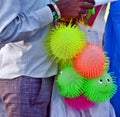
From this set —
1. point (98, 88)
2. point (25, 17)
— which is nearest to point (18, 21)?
point (25, 17)

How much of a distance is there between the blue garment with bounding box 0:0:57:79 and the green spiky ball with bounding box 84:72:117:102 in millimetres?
160

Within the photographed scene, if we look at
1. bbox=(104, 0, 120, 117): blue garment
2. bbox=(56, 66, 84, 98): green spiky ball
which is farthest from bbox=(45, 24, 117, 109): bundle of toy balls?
bbox=(104, 0, 120, 117): blue garment

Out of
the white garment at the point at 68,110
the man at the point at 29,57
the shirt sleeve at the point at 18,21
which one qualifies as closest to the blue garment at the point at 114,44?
the white garment at the point at 68,110

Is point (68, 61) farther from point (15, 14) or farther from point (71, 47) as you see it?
point (15, 14)

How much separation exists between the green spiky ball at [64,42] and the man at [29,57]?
34 mm

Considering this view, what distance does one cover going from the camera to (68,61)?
1323 mm

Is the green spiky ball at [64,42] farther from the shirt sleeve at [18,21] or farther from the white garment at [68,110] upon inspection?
the white garment at [68,110]

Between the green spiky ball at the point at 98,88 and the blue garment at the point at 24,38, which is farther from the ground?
the blue garment at the point at 24,38

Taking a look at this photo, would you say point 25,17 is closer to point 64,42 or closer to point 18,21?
point 18,21

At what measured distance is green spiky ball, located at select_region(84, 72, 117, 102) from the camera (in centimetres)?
130

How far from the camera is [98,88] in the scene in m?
1.31

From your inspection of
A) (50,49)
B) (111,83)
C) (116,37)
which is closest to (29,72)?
(50,49)

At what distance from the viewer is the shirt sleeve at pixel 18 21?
1.13 meters

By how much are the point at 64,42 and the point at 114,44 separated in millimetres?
410
